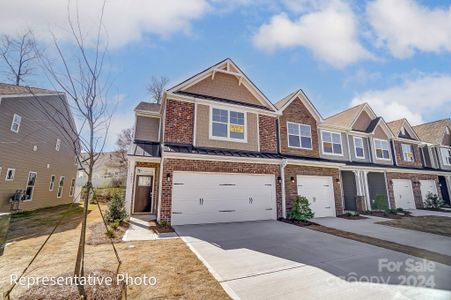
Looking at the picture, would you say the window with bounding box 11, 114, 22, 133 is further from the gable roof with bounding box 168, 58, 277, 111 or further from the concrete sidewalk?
the concrete sidewalk

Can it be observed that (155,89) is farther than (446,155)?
Yes

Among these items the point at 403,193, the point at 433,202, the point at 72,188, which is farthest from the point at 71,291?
the point at 433,202

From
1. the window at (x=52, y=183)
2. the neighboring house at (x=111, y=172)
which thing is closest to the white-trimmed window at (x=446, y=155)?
the neighboring house at (x=111, y=172)

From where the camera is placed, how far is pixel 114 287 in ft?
12.5

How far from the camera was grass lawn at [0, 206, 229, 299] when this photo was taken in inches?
147

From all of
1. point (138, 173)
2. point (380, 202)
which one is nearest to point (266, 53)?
point (138, 173)

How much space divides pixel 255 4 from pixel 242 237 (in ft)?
27.7

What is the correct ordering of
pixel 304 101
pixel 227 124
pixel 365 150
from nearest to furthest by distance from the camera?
pixel 227 124 < pixel 304 101 < pixel 365 150

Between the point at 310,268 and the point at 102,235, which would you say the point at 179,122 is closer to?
the point at 102,235

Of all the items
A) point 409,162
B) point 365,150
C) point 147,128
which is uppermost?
point 147,128

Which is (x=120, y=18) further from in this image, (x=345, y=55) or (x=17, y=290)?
(x=345, y=55)

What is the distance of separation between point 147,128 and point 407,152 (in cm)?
2399

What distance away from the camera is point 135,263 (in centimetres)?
498

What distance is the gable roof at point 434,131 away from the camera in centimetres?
2294
